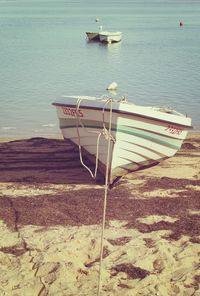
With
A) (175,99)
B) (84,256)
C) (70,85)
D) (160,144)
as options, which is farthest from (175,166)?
(70,85)

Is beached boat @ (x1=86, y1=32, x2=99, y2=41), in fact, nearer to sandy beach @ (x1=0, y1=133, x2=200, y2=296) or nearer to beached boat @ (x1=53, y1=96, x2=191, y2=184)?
sandy beach @ (x1=0, y1=133, x2=200, y2=296)

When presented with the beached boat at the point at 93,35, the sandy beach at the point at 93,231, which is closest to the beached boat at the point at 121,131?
the sandy beach at the point at 93,231

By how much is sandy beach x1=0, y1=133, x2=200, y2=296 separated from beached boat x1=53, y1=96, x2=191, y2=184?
1.54 ft

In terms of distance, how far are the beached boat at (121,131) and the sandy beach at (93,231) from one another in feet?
1.54

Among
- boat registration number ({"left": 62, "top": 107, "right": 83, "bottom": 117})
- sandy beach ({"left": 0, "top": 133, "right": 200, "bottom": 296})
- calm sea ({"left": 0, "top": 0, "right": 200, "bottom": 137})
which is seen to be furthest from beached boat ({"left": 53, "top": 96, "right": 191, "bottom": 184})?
calm sea ({"left": 0, "top": 0, "right": 200, "bottom": 137})

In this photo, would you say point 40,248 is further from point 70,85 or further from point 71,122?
point 70,85

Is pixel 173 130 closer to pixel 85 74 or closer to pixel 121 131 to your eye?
pixel 121 131

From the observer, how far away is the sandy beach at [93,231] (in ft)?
19.5

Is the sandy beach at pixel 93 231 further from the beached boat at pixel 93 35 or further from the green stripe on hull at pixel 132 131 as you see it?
the beached boat at pixel 93 35

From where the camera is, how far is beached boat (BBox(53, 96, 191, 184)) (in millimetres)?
9023

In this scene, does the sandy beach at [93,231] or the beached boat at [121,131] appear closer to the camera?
the sandy beach at [93,231]

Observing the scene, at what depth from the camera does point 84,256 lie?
6.59m

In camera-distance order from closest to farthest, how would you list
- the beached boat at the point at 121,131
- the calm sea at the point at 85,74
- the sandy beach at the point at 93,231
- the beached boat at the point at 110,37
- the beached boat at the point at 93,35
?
the sandy beach at the point at 93,231 < the beached boat at the point at 121,131 < the calm sea at the point at 85,74 < the beached boat at the point at 110,37 < the beached boat at the point at 93,35

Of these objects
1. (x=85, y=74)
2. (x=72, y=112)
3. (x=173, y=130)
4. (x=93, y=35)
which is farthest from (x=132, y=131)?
(x=93, y=35)
